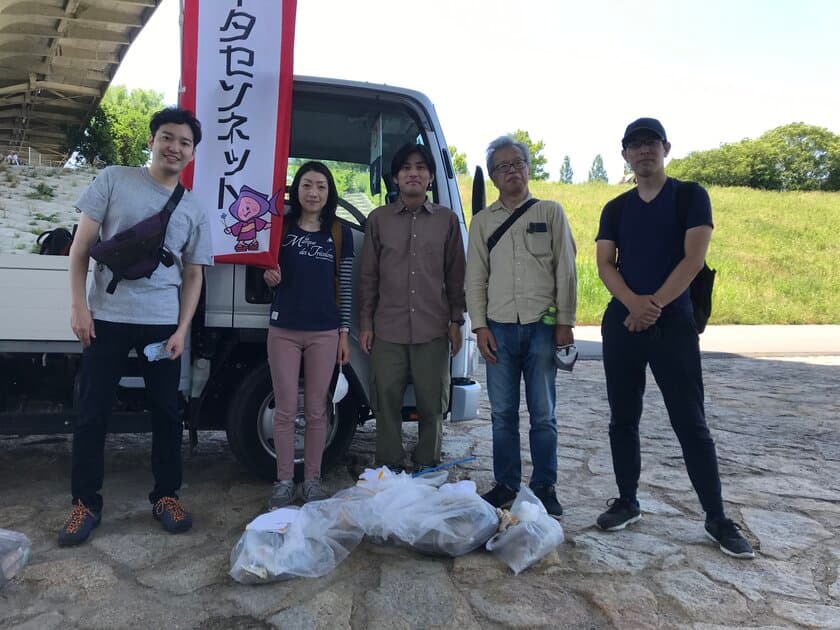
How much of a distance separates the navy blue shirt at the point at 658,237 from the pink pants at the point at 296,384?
1550 mm

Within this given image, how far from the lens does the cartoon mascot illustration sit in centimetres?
342

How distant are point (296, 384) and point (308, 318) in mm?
356

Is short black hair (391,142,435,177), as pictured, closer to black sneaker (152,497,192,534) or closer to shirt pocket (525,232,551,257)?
shirt pocket (525,232,551,257)

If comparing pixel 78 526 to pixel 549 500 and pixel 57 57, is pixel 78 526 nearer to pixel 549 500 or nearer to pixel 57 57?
pixel 549 500

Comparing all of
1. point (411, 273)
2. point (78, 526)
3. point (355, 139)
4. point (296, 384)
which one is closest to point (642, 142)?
point (411, 273)

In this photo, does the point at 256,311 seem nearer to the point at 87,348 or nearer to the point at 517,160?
the point at 87,348

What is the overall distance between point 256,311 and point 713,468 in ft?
8.01

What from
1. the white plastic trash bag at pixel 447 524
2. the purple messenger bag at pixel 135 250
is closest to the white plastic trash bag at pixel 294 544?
the white plastic trash bag at pixel 447 524

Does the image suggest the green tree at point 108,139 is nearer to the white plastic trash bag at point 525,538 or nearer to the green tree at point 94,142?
the green tree at point 94,142

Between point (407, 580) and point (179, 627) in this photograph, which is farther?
point (407, 580)

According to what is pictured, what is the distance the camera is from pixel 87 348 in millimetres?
2986

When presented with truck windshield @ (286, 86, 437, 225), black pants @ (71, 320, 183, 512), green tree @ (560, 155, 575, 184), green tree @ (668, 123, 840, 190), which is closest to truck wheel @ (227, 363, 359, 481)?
black pants @ (71, 320, 183, 512)

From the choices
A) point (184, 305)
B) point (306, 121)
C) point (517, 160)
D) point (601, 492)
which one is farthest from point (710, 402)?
point (184, 305)

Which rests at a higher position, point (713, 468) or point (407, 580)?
point (713, 468)
